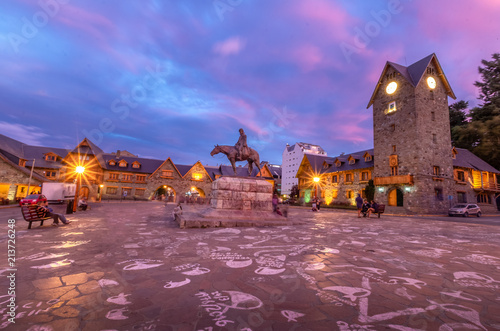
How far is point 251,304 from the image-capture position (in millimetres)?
2449

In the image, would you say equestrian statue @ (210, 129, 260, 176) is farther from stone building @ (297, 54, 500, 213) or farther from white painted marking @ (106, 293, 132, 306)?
stone building @ (297, 54, 500, 213)

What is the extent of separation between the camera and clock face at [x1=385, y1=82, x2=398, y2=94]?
28.0 metres

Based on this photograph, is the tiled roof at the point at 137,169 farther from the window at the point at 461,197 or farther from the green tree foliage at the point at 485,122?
the green tree foliage at the point at 485,122

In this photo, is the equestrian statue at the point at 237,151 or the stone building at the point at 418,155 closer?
the equestrian statue at the point at 237,151

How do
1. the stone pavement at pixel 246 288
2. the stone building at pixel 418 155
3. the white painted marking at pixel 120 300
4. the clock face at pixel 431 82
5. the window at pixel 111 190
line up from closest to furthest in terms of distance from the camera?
1. the stone pavement at pixel 246 288
2. the white painted marking at pixel 120 300
3. the stone building at pixel 418 155
4. the clock face at pixel 431 82
5. the window at pixel 111 190

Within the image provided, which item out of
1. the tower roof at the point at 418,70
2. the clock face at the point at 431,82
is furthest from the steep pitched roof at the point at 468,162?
the clock face at the point at 431,82

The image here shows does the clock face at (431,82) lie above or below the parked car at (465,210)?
above

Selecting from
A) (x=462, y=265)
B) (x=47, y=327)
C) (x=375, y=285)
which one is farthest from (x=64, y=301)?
(x=462, y=265)

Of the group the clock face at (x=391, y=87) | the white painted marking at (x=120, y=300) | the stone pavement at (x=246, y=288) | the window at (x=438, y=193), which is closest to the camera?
the stone pavement at (x=246, y=288)

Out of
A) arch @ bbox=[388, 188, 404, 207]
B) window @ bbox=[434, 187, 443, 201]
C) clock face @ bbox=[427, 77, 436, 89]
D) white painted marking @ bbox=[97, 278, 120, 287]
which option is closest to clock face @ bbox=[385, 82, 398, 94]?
clock face @ bbox=[427, 77, 436, 89]

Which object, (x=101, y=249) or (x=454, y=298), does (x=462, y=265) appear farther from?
(x=101, y=249)

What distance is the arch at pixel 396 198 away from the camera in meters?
26.1

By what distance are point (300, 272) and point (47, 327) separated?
3.06 m

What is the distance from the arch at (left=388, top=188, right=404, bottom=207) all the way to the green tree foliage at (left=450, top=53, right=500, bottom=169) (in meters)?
18.8
